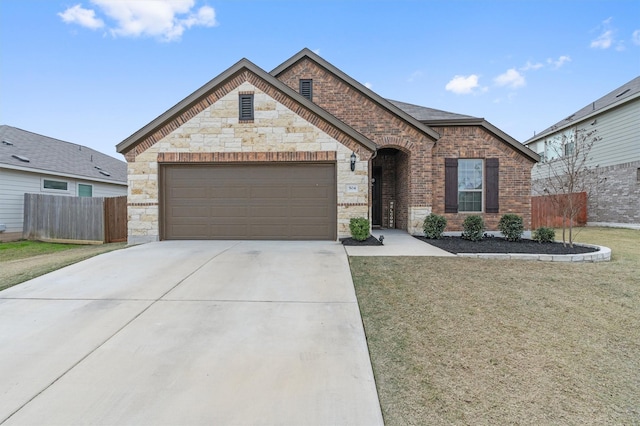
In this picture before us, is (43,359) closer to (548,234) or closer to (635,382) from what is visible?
(635,382)

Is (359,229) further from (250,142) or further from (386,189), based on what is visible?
(386,189)

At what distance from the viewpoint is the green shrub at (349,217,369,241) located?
8.69 metres

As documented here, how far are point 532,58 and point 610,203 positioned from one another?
27.5 ft

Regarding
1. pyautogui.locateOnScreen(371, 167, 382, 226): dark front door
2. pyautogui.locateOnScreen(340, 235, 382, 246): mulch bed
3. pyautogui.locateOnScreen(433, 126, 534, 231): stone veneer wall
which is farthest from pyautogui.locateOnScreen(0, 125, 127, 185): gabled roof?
pyautogui.locateOnScreen(433, 126, 534, 231): stone veneer wall

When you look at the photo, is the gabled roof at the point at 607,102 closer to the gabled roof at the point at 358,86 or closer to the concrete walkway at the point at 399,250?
the gabled roof at the point at 358,86

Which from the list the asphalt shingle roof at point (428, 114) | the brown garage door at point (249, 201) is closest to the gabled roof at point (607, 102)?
the asphalt shingle roof at point (428, 114)

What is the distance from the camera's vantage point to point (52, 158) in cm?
1544

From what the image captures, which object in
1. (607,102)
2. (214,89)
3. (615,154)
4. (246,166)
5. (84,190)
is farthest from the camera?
(84,190)

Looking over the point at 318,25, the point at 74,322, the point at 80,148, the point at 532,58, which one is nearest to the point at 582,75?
the point at 532,58

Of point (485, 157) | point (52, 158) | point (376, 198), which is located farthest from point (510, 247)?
point (52, 158)

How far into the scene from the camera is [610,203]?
15.6 meters

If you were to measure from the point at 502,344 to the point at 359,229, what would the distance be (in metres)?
5.59

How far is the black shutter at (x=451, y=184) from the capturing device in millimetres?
11414

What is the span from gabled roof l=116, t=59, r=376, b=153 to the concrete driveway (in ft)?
15.7
